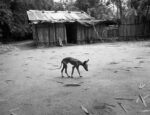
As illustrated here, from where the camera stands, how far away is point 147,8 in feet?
54.9

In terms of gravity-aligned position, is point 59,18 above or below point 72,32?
above

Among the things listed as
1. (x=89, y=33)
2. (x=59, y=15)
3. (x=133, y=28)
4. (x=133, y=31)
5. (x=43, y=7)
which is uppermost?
(x=43, y=7)

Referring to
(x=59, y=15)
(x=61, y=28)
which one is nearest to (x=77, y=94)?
(x=61, y=28)

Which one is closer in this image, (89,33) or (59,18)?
(59,18)

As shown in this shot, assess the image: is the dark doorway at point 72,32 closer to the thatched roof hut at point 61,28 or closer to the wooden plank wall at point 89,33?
the thatched roof hut at point 61,28

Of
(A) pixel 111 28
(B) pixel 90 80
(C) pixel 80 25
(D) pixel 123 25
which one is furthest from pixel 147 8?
(B) pixel 90 80

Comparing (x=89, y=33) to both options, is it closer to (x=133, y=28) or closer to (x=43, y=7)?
(x=133, y=28)

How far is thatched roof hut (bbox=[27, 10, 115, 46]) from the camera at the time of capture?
14373mm

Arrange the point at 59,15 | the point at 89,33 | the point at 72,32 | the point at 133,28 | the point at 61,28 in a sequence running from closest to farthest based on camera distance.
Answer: the point at 61,28 < the point at 89,33 < the point at 59,15 < the point at 133,28 < the point at 72,32

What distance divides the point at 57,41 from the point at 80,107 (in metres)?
12.6

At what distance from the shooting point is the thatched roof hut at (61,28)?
14.4 meters

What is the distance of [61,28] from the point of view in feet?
50.4

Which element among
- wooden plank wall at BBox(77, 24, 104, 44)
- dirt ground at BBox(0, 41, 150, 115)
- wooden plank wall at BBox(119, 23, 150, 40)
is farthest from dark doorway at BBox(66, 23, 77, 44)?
dirt ground at BBox(0, 41, 150, 115)

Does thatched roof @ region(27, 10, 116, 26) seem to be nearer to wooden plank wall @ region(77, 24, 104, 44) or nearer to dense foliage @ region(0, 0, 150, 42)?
wooden plank wall @ region(77, 24, 104, 44)
